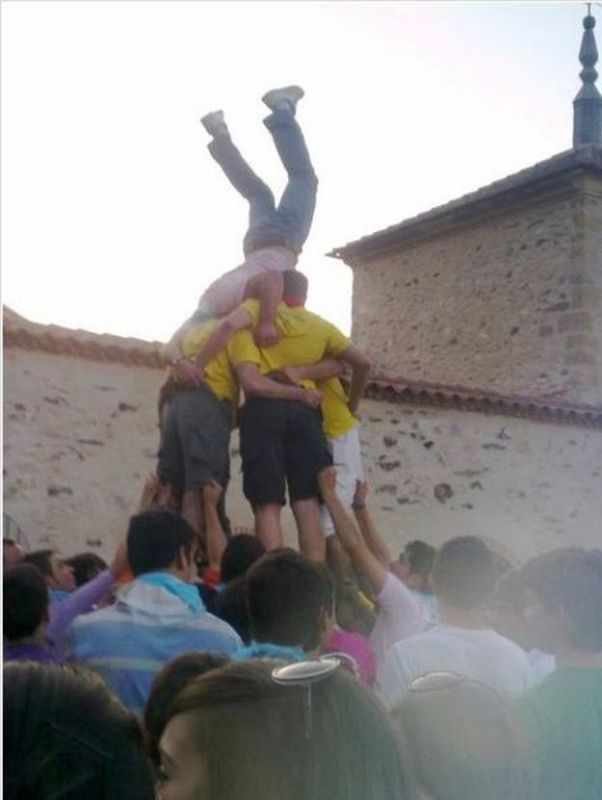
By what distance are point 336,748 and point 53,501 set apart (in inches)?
223

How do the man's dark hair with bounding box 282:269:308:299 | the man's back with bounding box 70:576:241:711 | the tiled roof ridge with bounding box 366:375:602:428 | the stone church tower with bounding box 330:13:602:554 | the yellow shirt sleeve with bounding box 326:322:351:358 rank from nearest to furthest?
the man's back with bounding box 70:576:241:711 < the man's dark hair with bounding box 282:269:308:299 < the yellow shirt sleeve with bounding box 326:322:351:358 < the tiled roof ridge with bounding box 366:375:602:428 < the stone church tower with bounding box 330:13:602:554

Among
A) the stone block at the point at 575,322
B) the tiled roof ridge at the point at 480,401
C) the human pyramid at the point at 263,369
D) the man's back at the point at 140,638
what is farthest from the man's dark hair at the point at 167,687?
the stone block at the point at 575,322

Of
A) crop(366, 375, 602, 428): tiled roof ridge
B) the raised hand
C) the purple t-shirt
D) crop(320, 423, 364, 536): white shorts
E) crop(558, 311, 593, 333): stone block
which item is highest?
crop(558, 311, 593, 333): stone block

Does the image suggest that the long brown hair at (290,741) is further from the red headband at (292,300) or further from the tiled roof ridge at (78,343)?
the tiled roof ridge at (78,343)

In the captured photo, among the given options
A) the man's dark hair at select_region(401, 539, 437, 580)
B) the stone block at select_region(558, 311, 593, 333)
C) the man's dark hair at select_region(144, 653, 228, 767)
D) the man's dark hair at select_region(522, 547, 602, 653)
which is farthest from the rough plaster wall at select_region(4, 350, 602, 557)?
the man's dark hair at select_region(144, 653, 228, 767)

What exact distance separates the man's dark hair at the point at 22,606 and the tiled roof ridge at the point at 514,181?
30.2ft

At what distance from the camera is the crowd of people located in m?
1.24

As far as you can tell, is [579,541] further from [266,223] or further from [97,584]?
[97,584]

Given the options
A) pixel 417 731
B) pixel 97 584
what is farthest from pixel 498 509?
pixel 417 731

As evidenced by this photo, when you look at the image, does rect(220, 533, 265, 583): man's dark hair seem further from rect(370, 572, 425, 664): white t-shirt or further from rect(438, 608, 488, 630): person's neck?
rect(438, 608, 488, 630): person's neck

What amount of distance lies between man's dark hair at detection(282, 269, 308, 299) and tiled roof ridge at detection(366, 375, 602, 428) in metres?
3.62

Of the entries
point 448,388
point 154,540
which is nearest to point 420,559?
point 154,540

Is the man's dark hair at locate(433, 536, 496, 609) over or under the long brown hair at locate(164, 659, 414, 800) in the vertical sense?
over

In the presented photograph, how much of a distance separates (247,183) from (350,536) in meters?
1.52
